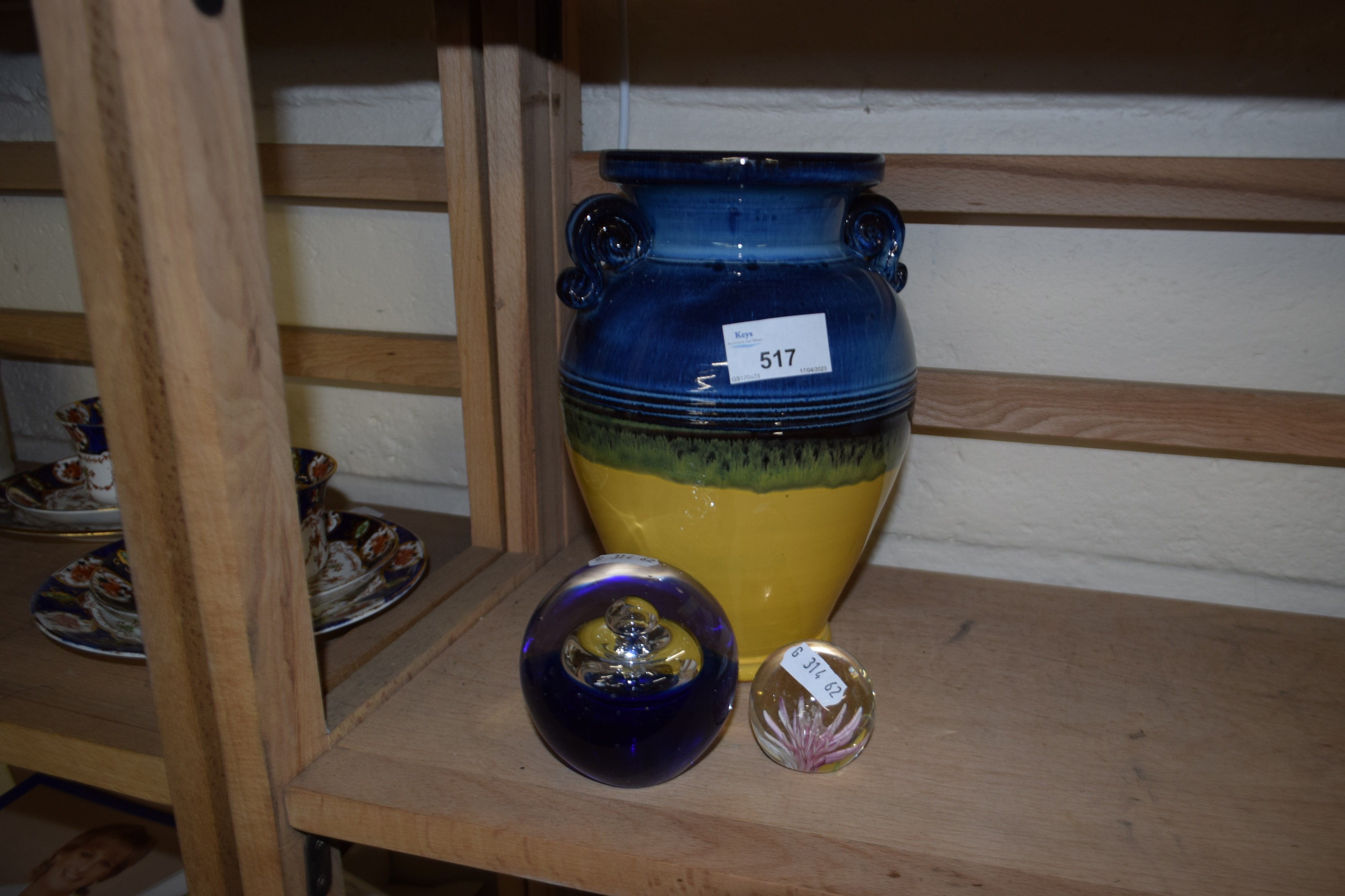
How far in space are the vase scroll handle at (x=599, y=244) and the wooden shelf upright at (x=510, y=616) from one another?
133 millimetres

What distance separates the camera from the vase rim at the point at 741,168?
1.56ft

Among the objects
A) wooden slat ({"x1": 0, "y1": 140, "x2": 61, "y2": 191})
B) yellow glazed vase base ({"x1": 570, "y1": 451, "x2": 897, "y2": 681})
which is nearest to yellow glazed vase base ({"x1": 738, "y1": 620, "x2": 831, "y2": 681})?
yellow glazed vase base ({"x1": 570, "y1": 451, "x2": 897, "y2": 681})

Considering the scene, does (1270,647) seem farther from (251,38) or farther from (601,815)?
(251,38)

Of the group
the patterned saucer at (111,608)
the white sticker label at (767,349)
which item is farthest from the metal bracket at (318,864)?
the white sticker label at (767,349)

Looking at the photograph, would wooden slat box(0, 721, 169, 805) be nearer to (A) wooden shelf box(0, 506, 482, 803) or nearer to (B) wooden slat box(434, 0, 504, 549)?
(A) wooden shelf box(0, 506, 482, 803)

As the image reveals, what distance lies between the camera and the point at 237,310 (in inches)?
14.9

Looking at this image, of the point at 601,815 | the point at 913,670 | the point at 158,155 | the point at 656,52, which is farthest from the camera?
the point at 656,52

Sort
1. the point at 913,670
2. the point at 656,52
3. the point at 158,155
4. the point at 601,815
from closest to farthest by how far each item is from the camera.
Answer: the point at 158,155 < the point at 601,815 < the point at 913,670 < the point at 656,52

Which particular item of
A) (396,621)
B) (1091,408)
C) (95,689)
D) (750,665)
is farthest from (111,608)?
(1091,408)

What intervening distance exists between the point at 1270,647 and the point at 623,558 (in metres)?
0.47

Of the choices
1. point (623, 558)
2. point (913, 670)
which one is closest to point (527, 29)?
point (623, 558)

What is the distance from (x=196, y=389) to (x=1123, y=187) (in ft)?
1.87

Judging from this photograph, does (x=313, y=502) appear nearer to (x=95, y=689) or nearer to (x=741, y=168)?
(x=95, y=689)

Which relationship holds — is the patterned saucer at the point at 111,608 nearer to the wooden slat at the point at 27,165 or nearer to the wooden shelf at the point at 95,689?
the wooden shelf at the point at 95,689
